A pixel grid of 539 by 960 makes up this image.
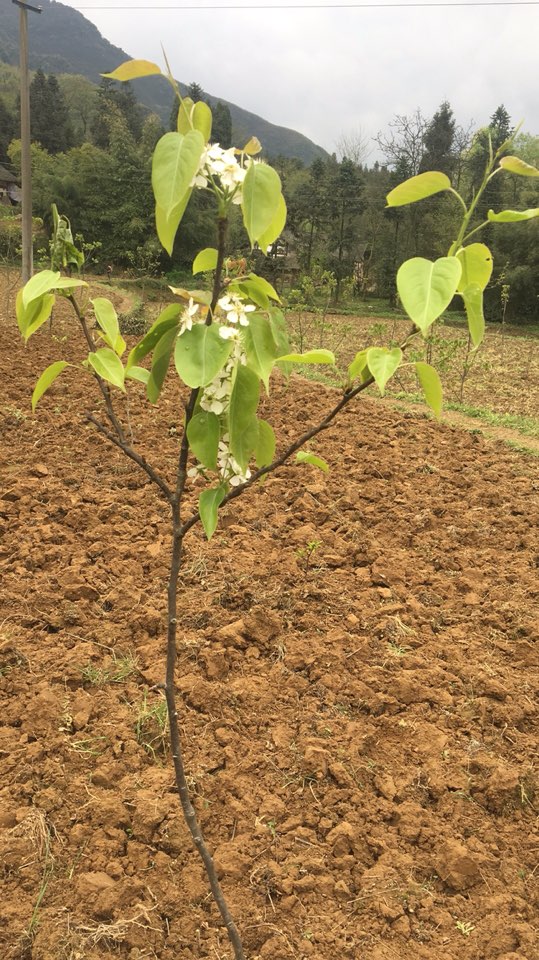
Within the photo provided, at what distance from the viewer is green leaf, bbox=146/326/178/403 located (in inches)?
40.1

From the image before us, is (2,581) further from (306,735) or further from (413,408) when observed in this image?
(413,408)

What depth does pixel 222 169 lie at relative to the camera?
87 centimetres

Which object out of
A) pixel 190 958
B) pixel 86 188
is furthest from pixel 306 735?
pixel 86 188

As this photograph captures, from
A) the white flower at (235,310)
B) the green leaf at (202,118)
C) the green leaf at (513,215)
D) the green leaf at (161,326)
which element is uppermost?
the green leaf at (202,118)

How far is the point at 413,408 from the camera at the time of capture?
7215 mm

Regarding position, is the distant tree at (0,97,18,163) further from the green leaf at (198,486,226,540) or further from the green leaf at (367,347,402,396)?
the green leaf at (367,347,402,396)

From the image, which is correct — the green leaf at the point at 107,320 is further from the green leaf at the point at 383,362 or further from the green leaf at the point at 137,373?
the green leaf at the point at 383,362

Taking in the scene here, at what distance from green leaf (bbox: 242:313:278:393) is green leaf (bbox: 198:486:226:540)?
0.28 m

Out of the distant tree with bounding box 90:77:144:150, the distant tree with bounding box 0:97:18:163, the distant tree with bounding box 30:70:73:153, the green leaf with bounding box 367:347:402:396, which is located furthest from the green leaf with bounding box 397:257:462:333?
the distant tree with bounding box 0:97:18:163

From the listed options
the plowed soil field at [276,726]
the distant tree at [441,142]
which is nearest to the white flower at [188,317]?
the plowed soil field at [276,726]

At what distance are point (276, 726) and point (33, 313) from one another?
1.82 m

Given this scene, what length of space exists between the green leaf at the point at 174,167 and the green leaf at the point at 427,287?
11.1 inches

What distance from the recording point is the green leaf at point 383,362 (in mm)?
880

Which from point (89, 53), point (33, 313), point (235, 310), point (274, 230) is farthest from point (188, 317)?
point (89, 53)
